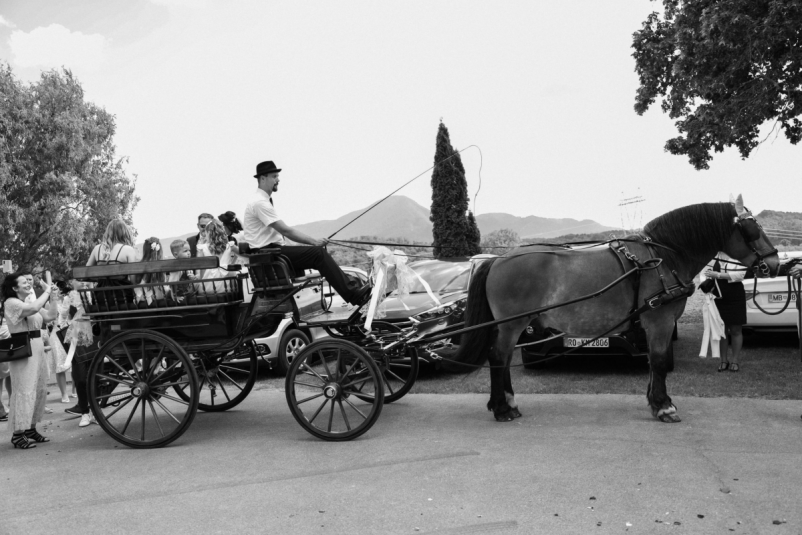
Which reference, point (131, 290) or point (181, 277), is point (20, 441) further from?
point (181, 277)

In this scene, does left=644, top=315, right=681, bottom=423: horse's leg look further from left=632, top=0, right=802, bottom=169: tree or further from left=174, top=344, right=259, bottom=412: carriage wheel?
left=632, top=0, right=802, bottom=169: tree

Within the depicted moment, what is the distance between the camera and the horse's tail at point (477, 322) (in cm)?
612

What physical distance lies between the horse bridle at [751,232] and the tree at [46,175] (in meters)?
29.9

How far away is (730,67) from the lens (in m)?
11.0

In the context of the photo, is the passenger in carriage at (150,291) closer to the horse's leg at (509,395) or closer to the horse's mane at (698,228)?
the horse's leg at (509,395)

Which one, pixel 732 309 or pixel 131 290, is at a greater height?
pixel 131 290

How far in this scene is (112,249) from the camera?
21.5ft

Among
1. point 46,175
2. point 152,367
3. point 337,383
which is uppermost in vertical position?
point 46,175

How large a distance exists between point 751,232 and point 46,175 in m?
30.9

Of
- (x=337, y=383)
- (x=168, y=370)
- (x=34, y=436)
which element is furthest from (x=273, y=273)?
(x=34, y=436)

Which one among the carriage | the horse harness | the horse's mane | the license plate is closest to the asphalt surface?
the carriage

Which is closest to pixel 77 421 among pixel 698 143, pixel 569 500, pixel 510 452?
pixel 510 452

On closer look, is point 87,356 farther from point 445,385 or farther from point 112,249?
point 445,385

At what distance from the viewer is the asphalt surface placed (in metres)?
3.78
